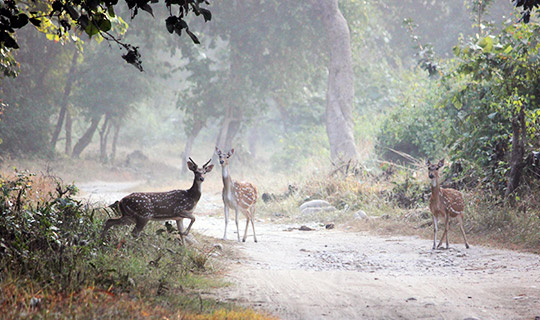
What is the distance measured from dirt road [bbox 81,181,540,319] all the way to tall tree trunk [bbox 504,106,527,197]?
1.81m

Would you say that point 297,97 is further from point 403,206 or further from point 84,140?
point 403,206

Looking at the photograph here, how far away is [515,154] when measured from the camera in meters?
11.4

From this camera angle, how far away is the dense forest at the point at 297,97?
7.59 metres

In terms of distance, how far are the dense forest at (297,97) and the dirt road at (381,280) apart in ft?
3.96

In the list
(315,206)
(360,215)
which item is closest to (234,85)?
(315,206)

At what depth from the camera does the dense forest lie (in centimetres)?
759

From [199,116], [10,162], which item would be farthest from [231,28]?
[10,162]

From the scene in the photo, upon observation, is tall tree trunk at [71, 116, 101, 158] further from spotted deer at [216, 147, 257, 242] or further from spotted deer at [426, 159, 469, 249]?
spotted deer at [426, 159, 469, 249]

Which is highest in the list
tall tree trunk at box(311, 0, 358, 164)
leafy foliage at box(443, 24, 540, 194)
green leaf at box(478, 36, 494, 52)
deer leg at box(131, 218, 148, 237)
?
tall tree trunk at box(311, 0, 358, 164)

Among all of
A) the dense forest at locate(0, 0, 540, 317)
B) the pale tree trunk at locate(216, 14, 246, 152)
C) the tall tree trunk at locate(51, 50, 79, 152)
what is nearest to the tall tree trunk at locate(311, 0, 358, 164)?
the dense forest at locate(0, 0, 540, 317)

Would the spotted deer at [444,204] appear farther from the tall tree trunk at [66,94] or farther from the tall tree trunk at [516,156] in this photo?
the tall tree trunk at [66,94]

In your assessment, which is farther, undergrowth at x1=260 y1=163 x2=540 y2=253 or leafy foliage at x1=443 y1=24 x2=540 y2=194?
leafy foliage at x1=443 y1=24 x2=540 y2=194

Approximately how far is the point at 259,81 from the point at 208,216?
17.1m

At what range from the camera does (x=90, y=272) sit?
5738mm
